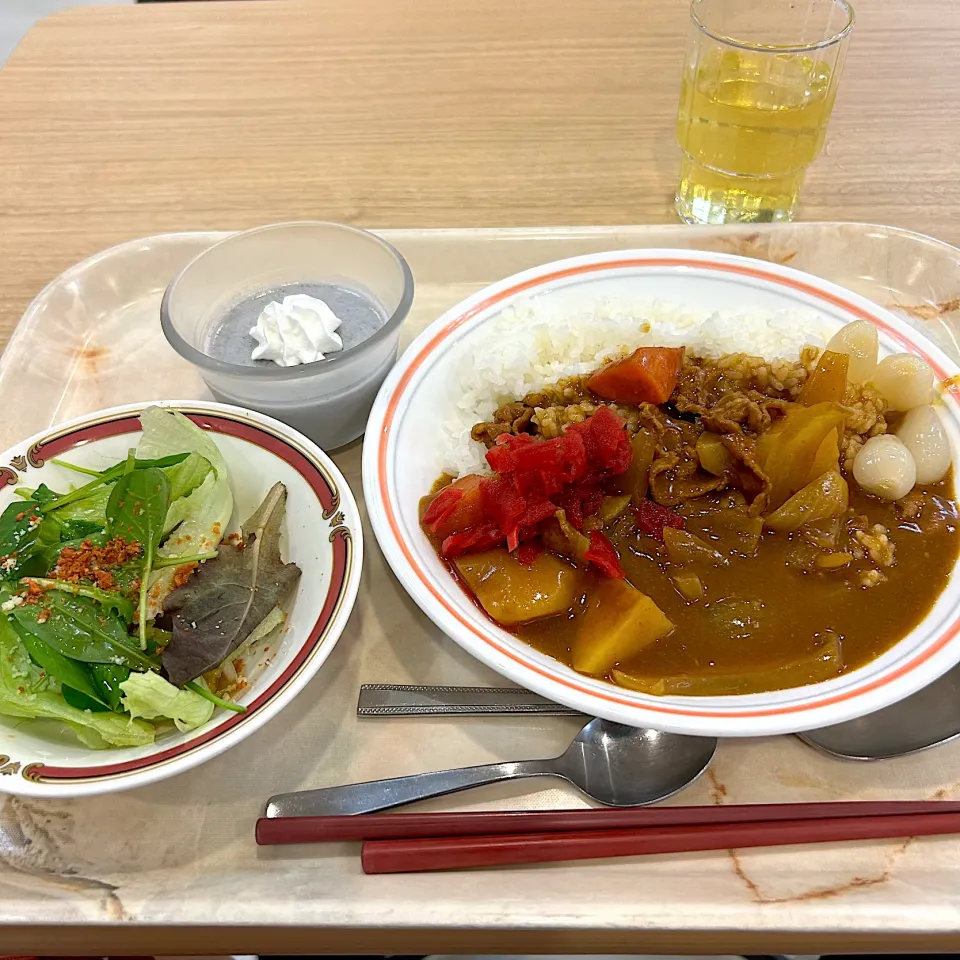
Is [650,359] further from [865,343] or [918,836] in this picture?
[918,836]

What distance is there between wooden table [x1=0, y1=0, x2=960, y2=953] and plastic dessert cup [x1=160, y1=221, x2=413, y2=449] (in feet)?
1.96

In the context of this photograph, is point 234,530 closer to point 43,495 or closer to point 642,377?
point 43,495

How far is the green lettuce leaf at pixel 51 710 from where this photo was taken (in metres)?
1.35

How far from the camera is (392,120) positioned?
3.17 meters

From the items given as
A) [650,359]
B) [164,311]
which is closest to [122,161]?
[164,311]

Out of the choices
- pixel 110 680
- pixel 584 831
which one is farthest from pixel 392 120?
pixel 584 831

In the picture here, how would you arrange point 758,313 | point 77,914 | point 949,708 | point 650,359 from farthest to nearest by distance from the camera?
point 758,313 < point 650,359 < point 949,708 < point 77,914

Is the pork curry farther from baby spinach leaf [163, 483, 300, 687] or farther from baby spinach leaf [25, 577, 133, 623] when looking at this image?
baby spinach leaf [25, 577, 133, 623]

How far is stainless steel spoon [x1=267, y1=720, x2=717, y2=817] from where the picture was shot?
1.39 m

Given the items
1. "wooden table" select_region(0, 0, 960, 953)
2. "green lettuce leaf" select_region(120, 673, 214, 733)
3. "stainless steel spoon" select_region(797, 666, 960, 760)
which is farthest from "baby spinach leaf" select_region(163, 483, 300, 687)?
"wooden table" select_region(0, 0, 960, 953)

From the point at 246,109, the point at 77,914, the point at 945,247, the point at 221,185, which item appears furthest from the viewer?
the point at 246,109

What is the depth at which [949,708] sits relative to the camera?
148cm

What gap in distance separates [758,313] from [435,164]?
4.91 feet

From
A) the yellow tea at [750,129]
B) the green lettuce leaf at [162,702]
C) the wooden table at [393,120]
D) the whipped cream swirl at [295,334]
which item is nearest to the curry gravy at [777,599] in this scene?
the green lettuce leaf at [162,702]
